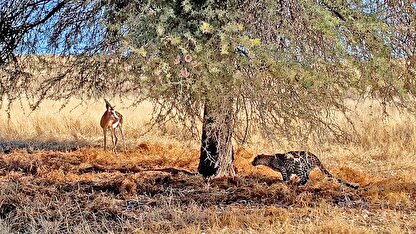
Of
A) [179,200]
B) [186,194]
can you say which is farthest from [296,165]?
[179,200]

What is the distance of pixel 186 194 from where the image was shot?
25.1 feet

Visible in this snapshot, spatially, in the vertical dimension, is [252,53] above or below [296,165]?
above

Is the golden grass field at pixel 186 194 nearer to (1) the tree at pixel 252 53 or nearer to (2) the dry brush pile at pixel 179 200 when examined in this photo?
(2) the dry brush pile at pixel 179 200

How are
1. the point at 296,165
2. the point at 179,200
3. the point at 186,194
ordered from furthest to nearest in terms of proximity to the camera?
the point at 296,165 < the point at 186,194 < the point at 179,200

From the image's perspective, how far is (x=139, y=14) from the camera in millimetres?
5242

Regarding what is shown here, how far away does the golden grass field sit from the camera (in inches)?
231

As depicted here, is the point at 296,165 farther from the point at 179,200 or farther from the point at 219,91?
the point at 219,91

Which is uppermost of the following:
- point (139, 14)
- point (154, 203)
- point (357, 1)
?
point (357, 1)

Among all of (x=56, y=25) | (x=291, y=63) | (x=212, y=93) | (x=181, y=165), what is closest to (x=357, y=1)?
(x=291, y=63)

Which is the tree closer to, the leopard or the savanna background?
the savanna background

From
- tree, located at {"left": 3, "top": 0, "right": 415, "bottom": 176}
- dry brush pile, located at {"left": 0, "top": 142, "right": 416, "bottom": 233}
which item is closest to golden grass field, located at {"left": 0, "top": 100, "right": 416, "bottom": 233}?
dry brush pile, located at {"left": 0, "top": 142, "right": 416, "bottom": 233}

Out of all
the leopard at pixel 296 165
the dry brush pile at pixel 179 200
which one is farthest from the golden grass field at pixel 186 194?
the leopard at pixel 296 165

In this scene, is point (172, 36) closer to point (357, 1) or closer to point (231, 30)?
point (231, 30)

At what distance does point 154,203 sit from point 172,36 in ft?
8.81
